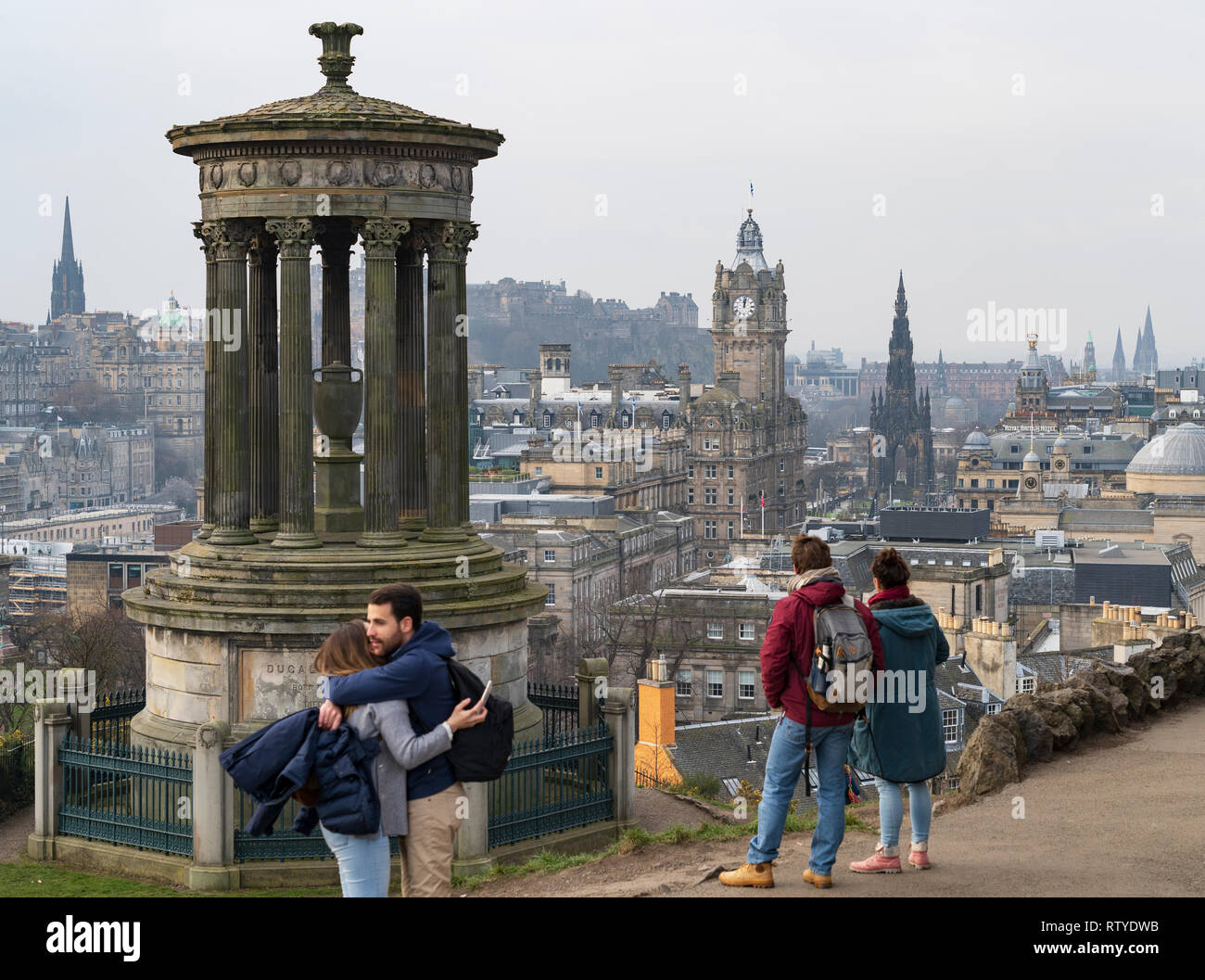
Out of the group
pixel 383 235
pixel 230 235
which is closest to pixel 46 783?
pixel 230 235

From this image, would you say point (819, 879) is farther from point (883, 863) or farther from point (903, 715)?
point (903, 715)

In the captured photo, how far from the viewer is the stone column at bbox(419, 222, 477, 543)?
74.0 feet

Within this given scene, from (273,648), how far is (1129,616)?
167ft

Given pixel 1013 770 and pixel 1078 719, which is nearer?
pixel 1013 770

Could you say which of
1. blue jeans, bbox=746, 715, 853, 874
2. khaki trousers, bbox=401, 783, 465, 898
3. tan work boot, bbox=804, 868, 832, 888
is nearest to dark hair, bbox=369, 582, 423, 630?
khaki trousers, bbox=401, 783, 465, 898

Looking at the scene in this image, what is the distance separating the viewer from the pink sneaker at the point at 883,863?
46.9ft

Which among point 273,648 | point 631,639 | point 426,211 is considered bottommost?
point 631,639

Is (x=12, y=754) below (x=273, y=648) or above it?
below

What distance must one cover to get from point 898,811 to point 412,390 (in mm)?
10851

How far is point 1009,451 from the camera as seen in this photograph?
7136 inches

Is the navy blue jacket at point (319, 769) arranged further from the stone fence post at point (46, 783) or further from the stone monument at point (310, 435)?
the stone fence post at point (46, 783)
